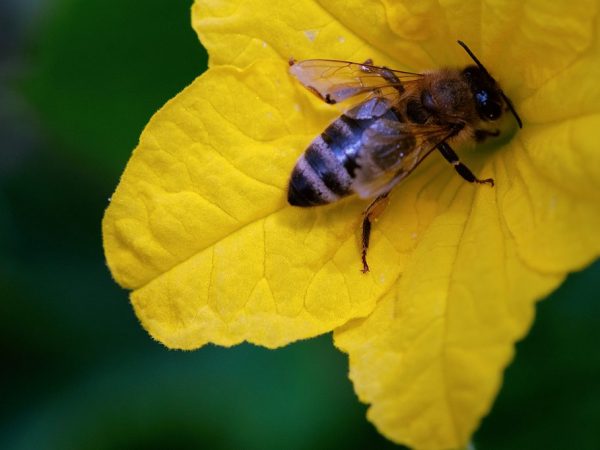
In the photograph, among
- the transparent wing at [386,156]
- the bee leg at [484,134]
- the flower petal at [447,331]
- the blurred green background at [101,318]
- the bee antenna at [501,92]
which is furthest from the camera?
the blurred green background at [101,318]

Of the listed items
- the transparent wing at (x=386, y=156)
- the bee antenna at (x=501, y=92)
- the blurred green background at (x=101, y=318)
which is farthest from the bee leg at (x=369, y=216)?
the blurred green background at (x=101, y=318)

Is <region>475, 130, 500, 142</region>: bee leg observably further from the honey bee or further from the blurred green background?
the blurred green background

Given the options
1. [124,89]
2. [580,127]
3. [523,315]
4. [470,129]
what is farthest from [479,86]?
[124,89]

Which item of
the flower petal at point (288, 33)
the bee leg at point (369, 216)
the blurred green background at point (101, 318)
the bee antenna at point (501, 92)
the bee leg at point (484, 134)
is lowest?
the blurred green background at point (101, 318)

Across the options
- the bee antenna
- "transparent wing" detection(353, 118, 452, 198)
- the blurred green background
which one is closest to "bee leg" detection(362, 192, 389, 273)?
"transparent wing" detection(353, 118, 452, 198)

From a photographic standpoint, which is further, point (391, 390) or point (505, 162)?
point (505, 162)

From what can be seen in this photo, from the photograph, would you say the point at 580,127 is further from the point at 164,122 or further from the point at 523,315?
the point at 164,122

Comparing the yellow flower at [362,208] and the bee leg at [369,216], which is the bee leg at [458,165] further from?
the bee leg at [369,216]
